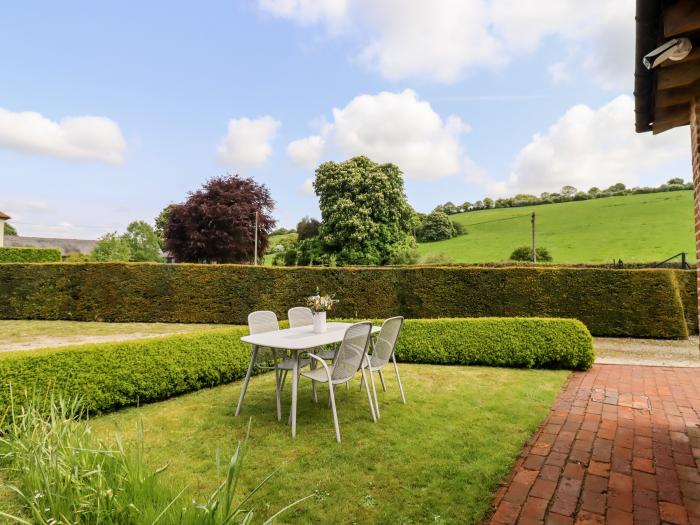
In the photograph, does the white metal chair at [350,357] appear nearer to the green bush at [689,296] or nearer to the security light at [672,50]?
the security light at [672,50]

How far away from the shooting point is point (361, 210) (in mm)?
24641

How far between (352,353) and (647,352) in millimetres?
7697

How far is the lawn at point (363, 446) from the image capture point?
2398mm

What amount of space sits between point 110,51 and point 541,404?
996 centimetres

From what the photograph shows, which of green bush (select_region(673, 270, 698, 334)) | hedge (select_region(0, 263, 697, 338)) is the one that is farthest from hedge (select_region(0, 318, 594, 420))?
green bush (select_region(673, 270, 698, 334))

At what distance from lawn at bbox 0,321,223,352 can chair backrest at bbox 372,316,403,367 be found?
7.18 metres

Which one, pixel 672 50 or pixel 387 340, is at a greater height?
pixel 672 50

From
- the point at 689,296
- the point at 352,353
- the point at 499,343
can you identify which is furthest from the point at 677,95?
the point at 689,296

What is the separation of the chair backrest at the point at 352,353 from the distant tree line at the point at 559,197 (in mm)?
39936

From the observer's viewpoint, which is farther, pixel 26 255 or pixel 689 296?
pixel 26 255

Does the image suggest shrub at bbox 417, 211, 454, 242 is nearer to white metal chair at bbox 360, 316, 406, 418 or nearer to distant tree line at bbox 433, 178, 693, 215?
distant tree line at bbox 433, 178, 693, 215

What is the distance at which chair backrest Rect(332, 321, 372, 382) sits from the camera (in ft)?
11.9

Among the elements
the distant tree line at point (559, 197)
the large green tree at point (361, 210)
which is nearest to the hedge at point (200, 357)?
the large green tree at point (361, 210)

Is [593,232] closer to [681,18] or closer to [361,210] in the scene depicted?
[361,210]
